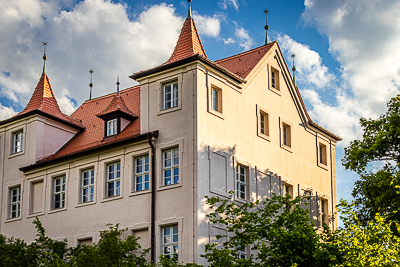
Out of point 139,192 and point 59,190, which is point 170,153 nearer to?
point 139,192

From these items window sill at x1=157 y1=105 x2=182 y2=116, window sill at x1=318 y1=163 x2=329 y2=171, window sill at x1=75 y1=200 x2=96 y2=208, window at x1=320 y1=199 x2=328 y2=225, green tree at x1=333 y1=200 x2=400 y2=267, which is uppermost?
window sill at x1=157 y1=105 x2=182 y2=116

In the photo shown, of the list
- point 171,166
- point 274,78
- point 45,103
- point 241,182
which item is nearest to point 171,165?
point 171,166

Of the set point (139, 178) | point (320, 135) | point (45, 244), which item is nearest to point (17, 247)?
point (45, 244)

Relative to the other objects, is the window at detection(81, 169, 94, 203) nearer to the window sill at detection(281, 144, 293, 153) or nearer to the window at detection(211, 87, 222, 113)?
the window at detection(211, 87, 222, 113)

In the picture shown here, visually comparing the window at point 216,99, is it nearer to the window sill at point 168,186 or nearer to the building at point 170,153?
the building at point 170,153

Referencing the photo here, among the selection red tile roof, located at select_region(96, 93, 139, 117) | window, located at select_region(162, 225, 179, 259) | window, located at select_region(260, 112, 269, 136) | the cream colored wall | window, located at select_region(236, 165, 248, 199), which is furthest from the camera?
window, located at select_region(260, 112, 269, 136)

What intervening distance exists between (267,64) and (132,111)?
7.15 meters

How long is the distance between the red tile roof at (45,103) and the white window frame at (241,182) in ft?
33.4

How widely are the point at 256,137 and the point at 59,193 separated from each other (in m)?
9.98

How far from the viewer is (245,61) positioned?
3419 cm

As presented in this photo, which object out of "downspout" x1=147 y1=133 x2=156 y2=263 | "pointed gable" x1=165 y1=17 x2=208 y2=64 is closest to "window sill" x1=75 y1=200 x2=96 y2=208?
"downspout" x1=147 y1=133 x2=156 y2=263

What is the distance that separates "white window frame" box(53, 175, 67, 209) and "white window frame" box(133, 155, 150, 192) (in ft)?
16.3

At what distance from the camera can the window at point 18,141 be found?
1409 inches

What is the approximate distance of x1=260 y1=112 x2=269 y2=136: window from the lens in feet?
108
